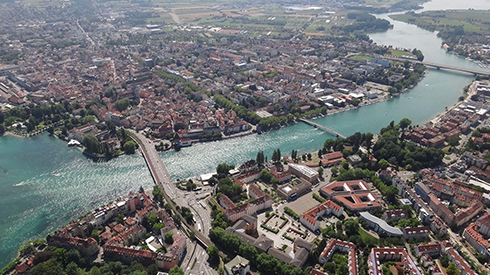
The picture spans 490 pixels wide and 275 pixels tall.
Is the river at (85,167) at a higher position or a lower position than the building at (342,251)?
lower

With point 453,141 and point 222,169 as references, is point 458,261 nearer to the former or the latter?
point 222,169

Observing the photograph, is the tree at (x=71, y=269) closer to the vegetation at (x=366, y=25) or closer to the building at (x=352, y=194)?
the building at (x=352, y=194)

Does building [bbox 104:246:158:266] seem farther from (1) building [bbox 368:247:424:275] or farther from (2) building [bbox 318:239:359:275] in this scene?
(1) building [bbox 368:247:424:275]

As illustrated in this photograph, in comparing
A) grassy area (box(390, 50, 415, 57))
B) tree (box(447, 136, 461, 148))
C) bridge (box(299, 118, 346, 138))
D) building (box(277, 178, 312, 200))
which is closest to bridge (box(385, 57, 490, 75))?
grassy area (box(390, 50, 415, 57))

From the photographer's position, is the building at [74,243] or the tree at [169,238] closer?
the building at [74,243]

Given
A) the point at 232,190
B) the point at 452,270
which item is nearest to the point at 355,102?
the point at 232,190

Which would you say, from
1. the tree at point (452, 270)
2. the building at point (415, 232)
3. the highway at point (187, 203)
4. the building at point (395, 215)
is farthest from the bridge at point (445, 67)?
the highway at point (187, 203)
